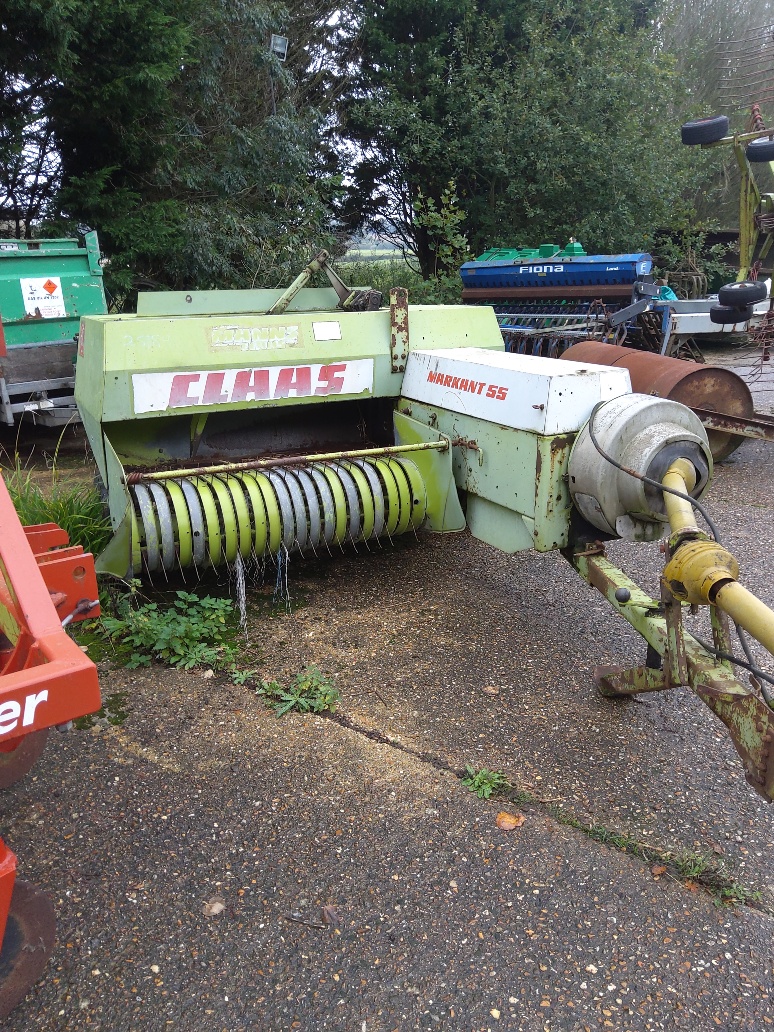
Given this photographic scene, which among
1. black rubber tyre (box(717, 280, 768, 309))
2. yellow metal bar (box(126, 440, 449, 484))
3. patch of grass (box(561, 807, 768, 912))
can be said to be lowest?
patch of grass (box(561, 807, 768, 912))

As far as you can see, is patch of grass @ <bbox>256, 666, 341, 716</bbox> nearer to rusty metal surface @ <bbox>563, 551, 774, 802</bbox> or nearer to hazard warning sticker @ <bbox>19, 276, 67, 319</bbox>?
rusty metal surface @ <bbox>563, 551, 774, 802</bbox>

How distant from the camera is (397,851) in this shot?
2174mm

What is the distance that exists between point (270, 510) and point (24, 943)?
1.83 meters

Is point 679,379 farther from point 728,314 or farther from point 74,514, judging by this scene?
point 74,514

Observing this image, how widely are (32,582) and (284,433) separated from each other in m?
2.65

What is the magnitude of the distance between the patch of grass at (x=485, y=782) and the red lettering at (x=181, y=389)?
194cm

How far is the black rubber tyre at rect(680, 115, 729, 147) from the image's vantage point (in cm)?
596

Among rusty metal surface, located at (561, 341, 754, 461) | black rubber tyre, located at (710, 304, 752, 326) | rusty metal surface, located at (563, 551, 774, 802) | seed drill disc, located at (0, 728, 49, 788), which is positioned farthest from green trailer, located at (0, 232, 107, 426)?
black rubber tyre, located at (710, 304, 752, 326)

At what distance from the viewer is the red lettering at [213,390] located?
11.4 feet

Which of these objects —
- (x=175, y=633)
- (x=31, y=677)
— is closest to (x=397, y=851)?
(x=31, y=677)

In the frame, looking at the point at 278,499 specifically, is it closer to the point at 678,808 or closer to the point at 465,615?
the point at 465,615

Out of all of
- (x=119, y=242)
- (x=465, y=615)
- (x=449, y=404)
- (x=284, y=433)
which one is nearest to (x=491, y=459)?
(x=449, y=404)

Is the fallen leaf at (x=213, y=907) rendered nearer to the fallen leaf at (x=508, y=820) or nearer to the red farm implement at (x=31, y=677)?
the red farm implement at (x=31, y=677)

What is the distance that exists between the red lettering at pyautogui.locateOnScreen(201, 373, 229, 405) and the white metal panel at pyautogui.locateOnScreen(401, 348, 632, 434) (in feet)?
2.93
